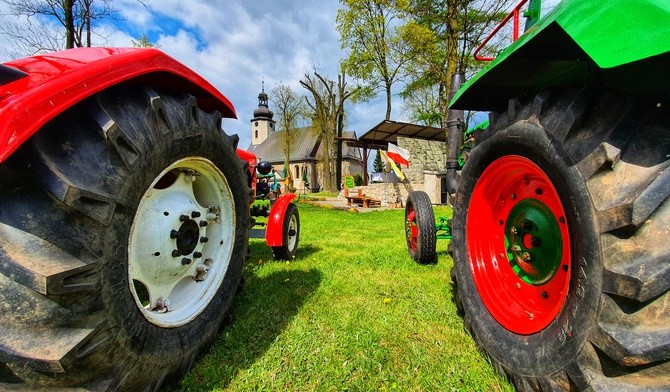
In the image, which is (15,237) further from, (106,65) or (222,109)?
(222,109)

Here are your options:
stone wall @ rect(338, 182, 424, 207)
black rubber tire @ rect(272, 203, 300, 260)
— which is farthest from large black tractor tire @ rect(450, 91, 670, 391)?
stone wall @ rect(338, 182, 424, 207)

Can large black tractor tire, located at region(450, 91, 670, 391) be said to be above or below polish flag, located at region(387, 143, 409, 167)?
below

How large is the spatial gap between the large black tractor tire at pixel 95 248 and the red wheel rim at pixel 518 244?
1.52 meters

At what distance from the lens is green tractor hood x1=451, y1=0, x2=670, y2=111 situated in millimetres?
899

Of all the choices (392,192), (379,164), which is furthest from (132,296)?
(379,164)

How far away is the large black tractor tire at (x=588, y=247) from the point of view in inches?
37.4

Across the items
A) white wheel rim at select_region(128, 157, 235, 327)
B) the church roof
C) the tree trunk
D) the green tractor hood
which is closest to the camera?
the green tractor hood

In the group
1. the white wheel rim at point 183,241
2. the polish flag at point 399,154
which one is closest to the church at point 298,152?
the polish flag at point 399,154

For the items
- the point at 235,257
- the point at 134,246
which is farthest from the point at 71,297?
the point at 235,257

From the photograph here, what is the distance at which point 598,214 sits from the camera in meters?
1.06

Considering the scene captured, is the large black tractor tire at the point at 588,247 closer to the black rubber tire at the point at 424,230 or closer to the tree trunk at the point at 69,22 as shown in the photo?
the black rubber tire at the point at 424,230

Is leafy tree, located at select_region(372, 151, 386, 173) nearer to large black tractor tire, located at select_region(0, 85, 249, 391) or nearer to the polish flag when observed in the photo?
the polish flag

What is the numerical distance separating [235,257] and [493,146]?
1.56 meters

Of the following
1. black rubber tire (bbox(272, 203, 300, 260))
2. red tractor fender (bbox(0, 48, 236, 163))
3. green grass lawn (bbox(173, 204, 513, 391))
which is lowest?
green grass lawn (bbox(173, 204, 513, 391))
